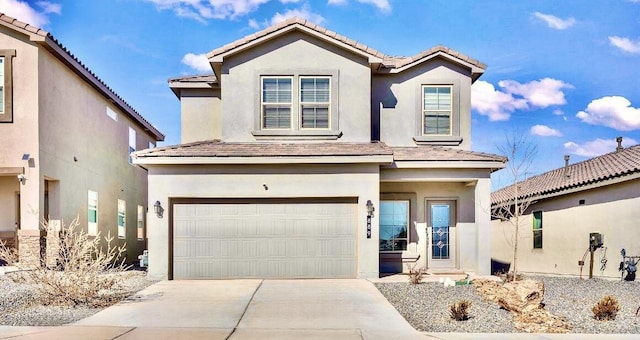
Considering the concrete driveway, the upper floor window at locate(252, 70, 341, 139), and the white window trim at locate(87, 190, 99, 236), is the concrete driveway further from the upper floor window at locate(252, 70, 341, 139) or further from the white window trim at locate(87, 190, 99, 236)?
the white window trim at locate(87, 190, 99, 236)

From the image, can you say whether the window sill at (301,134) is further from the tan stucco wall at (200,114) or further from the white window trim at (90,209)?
the white window trim at (90,209)

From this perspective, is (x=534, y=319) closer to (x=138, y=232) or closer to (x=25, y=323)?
(x=25, y=323)

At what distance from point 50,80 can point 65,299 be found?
25.1ft

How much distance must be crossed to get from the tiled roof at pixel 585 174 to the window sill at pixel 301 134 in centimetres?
544

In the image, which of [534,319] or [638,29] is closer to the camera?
[534,319]

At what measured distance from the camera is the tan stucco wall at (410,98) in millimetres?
14797

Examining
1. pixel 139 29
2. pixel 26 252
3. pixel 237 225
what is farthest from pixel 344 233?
pixel 139 29

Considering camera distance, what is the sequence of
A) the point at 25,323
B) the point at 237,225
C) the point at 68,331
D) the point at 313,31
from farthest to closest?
the point at 313,31 → the point at 237,225 → the point at 25,323 → the point at 68,331

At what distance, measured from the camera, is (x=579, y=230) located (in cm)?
1569

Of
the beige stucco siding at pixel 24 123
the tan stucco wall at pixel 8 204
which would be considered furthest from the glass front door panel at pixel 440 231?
the tan stucco wall at pixel 8 204

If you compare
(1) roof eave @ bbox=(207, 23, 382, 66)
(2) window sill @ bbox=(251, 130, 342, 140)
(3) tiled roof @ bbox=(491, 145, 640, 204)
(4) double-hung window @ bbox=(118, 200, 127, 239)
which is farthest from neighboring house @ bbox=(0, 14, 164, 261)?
(3) tiled roof @ bbox=(491, 145, 640, 204)

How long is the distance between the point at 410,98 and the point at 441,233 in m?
4.15

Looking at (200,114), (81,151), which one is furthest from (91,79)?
(200,114)

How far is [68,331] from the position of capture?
7.42m
